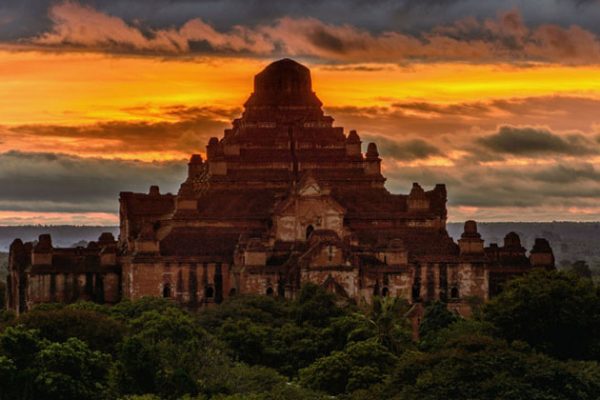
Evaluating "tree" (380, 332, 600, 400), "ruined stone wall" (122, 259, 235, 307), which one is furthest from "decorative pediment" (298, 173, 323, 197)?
"tree" (380, 332, 600, 400)

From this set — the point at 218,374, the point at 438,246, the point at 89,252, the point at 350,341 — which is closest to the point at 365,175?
the point at 438,246

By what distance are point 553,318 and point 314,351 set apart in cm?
1188

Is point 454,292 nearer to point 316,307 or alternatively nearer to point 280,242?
point 280,242

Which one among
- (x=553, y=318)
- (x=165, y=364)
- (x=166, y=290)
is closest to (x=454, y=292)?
(x=166, y=290)

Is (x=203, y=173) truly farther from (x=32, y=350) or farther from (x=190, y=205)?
(x=32, y=350)

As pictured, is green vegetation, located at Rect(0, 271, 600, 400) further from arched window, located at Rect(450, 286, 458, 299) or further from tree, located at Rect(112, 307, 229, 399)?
arched window, located at Rect(450, 286, 458, 299)

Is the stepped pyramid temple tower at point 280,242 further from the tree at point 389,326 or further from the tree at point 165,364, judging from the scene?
the tree at point 165,364

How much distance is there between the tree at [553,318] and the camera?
89.3m

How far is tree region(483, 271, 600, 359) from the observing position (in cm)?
8931

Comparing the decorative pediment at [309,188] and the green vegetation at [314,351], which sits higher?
the decorative pediment at [309,188]

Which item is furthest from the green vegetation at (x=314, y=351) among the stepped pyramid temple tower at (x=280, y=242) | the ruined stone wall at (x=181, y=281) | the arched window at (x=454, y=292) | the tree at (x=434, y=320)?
the arched window at (x=454, y=292)

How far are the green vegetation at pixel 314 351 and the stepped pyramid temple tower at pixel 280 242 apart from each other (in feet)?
37.2

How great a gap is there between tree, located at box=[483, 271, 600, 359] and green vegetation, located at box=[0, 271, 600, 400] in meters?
0.07

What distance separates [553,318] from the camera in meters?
90.2
